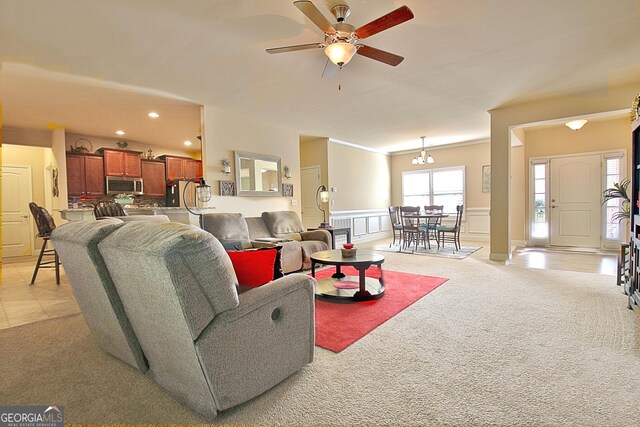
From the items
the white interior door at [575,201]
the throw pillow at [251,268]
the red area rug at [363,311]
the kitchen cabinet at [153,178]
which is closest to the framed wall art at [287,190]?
the red area rug at [363,311]

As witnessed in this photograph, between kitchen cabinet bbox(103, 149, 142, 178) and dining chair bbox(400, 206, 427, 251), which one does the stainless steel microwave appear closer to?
kitchen cabinet bbox(103, 149, 142, 178)

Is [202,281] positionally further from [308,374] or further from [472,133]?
[472,133]

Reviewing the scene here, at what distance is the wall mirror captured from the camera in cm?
534

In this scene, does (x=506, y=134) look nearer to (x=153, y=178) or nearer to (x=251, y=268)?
(x=251, y=268)

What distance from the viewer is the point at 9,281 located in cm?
440

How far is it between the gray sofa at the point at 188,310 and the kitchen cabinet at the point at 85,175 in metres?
5.41

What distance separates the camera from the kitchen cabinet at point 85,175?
20.0ft

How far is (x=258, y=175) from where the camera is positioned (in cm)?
566

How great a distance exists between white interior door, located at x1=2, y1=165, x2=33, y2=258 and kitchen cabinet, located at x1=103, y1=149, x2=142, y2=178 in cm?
194

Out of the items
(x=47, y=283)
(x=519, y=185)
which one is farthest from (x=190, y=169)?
(x=519, y=185)

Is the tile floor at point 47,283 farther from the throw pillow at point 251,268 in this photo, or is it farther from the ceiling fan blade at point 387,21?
the ceiling fan blade at point 387,21

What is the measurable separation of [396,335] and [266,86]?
3.45 metres

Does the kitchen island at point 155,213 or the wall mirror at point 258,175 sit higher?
the wall mirror at point 258,175

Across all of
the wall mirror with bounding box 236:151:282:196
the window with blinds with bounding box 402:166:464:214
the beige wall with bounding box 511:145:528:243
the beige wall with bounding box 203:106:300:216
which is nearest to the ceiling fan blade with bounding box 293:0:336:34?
the beige wall with bounding box 203:106:300:216
